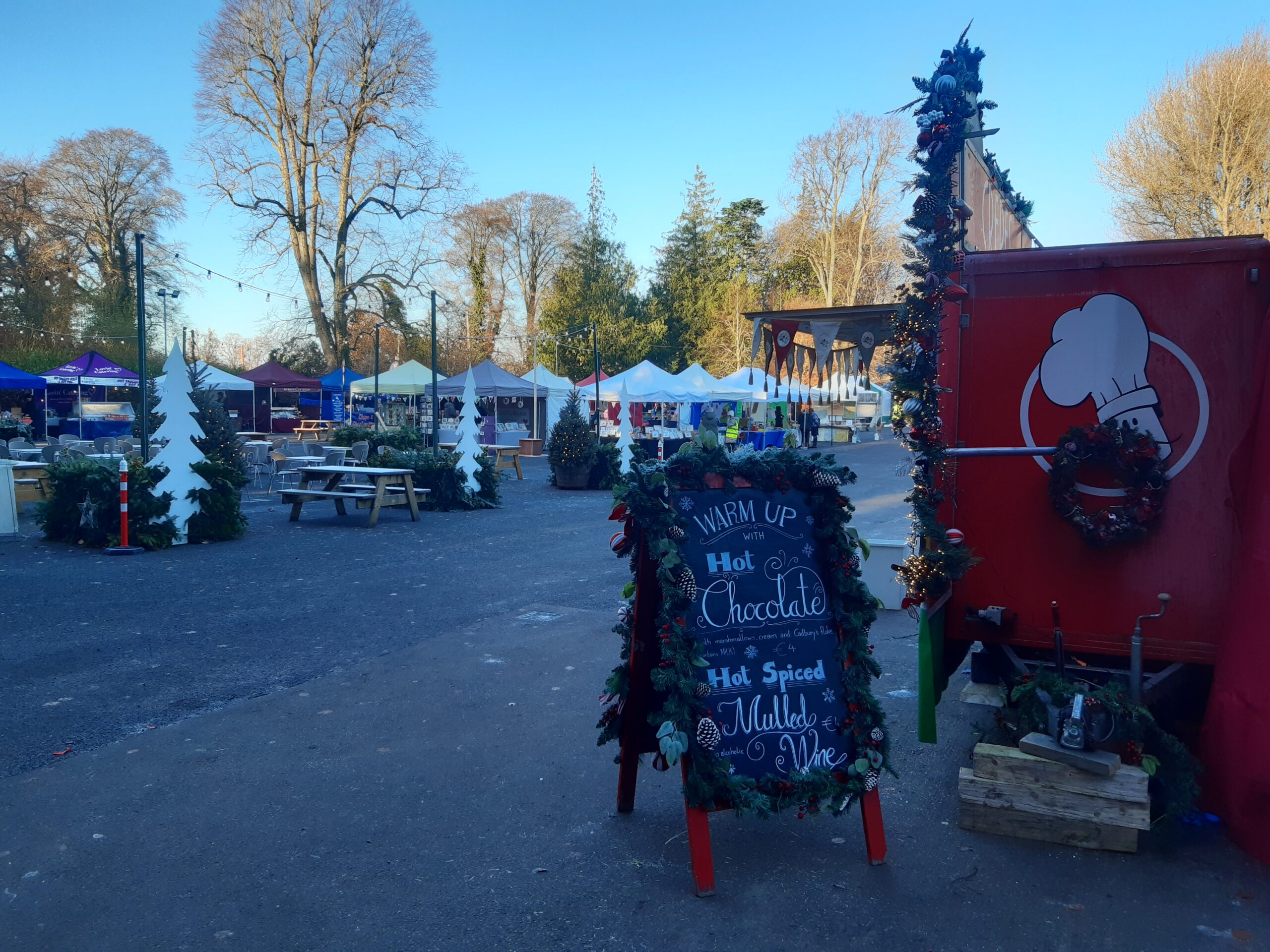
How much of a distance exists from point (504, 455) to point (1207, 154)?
20.9 m

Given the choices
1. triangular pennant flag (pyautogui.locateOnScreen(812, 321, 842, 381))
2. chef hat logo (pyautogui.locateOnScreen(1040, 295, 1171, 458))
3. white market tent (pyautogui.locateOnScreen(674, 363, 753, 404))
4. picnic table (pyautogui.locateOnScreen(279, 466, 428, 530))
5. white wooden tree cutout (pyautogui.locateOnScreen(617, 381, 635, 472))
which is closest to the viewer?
chef hat logo (pyautogui.locateOnScreen(1040, 295, 1171, 458))

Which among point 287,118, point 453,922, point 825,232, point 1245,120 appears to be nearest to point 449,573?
point 453,922

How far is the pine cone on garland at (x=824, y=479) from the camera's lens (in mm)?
3730

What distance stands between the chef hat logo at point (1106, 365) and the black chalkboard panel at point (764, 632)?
1.62 metres

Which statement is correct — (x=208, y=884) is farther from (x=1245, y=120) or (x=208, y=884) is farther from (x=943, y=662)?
(x=1245, y=120)

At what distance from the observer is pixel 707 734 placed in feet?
11.0

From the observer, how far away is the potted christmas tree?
63.0ft

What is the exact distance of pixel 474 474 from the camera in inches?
625

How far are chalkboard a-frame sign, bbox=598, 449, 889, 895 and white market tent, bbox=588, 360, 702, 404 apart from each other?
21.3 metres

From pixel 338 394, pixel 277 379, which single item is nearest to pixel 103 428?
pixel 277 379

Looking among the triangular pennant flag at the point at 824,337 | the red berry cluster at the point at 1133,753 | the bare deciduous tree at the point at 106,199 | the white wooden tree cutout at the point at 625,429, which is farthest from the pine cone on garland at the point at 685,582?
the bare deciduous tree at the point at 106,199

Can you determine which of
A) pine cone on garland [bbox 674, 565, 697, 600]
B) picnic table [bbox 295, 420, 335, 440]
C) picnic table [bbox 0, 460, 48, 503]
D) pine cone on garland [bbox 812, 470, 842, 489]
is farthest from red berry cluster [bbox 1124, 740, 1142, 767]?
picnic table [bbox 295, 420, 335, 440]

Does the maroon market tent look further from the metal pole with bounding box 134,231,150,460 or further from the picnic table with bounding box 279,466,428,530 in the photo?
the metal pole with bounding box 134,231,150,460

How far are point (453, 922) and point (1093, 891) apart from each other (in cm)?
232
